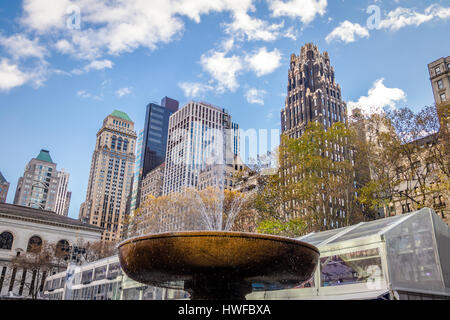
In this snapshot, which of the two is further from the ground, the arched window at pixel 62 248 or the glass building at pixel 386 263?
the arched window at pixel 62 248

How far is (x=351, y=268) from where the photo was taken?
12.9m

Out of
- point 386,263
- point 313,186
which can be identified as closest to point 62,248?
point 313,186

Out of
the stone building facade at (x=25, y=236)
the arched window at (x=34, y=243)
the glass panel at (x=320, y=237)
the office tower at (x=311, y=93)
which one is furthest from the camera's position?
the office tower at (x=311, y=93)

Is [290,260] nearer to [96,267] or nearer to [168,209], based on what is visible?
[96,267]

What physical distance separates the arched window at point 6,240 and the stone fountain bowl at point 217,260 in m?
60.9

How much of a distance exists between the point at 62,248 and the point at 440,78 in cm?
6451

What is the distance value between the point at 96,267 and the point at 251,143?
52.9 feet

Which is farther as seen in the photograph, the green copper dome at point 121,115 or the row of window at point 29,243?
the green copper dome at point 121,115

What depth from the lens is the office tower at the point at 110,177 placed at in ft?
509

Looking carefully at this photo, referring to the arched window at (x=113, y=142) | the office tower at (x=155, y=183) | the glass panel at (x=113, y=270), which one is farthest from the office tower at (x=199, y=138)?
the arched window at (x=113, y=142)

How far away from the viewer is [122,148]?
16788 cm

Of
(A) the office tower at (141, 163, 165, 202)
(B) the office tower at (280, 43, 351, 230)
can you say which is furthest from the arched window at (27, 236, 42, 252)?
(B) the office tower at (280, 43, 351, 230)

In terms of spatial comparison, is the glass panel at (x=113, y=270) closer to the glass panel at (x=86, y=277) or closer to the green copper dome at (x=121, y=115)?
the glass panel at (x=86, y=277)

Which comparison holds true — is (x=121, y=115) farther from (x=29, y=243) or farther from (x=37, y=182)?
(x=29, y=243)
